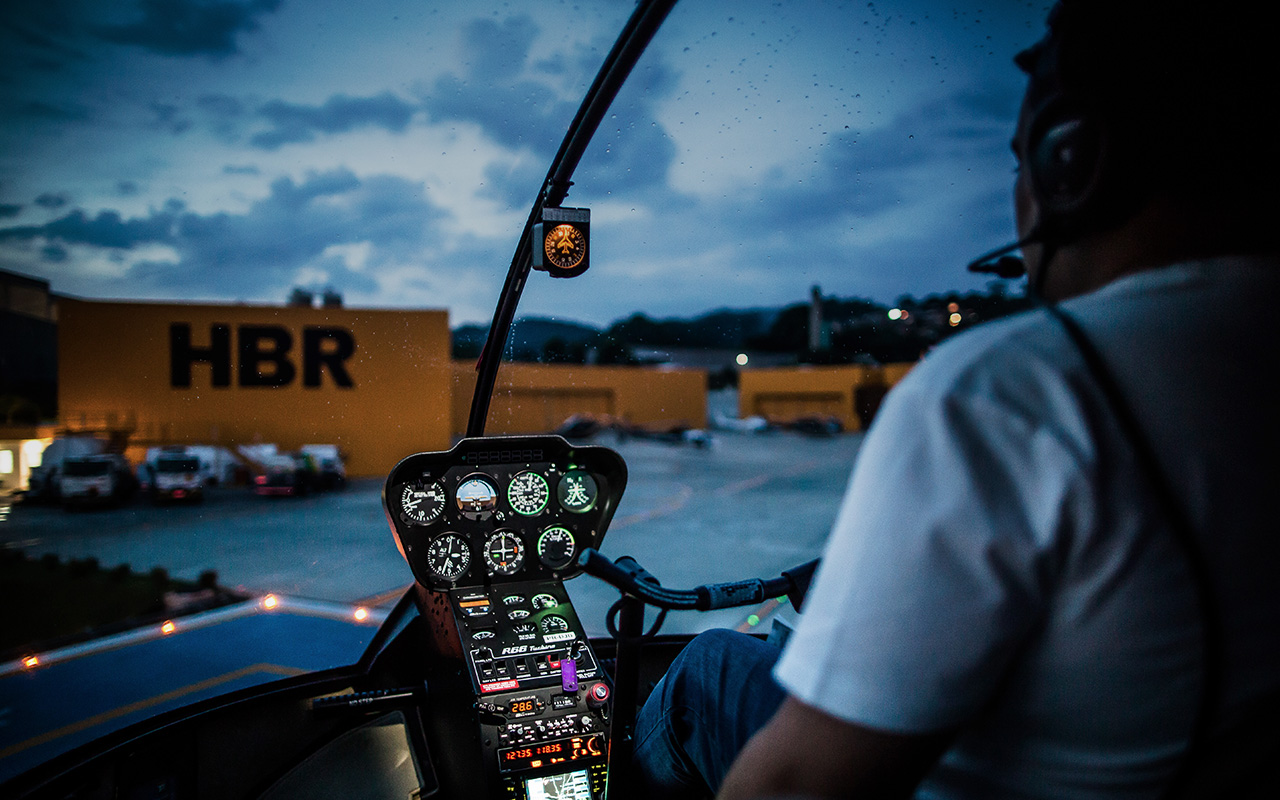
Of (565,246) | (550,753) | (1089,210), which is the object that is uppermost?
(565,246)

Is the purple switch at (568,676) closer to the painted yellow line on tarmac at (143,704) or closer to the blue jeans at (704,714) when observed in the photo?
the blue jeans at (704,714)

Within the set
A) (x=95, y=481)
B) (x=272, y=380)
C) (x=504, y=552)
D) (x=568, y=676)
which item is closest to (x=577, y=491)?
(x=504, y=552)

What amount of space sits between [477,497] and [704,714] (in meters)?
1.19

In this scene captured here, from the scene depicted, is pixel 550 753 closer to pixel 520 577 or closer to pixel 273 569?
pixel 520 577

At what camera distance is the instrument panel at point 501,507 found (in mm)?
2102

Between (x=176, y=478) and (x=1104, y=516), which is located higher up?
(x=1104, y=516)

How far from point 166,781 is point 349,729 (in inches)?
18.3

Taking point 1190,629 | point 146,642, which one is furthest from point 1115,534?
point 146,642

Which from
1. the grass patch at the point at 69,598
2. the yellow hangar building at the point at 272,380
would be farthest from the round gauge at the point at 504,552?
the grass patch at the point at 69,598

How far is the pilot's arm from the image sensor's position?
1.57 ft

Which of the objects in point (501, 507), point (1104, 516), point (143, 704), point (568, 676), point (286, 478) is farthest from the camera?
point (286, 478)

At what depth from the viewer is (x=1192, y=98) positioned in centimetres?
54

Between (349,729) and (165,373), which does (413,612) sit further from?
(165,373)

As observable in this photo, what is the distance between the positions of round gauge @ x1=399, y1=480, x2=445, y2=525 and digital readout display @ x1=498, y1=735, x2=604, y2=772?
71 cm
